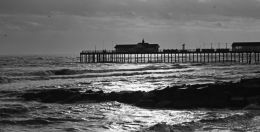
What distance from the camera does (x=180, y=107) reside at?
22938 mm

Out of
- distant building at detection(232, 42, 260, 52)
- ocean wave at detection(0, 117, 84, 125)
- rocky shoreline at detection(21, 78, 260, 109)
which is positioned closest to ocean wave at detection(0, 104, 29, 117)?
ocean wave at detection(0, 117, 84, 125)

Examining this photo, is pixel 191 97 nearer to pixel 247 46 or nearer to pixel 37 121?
pixel 37 121

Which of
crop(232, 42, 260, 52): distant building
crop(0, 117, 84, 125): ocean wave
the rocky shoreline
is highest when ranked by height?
crop(232, 42, 260, 52): distant building

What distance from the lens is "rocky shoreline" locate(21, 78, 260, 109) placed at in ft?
75.6

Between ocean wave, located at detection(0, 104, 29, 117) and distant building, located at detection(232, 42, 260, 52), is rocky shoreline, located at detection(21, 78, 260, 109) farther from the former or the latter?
distant building, located at detection(232, 42, 260, 52)

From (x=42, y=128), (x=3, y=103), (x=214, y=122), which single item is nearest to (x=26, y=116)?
(x=42, y=128)

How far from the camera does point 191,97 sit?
23891 millimetres

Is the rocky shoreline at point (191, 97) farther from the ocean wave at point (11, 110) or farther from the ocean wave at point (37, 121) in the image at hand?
the ocean wave at point (37, 121)

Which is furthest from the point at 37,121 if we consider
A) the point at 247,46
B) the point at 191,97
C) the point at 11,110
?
the point at 247,46

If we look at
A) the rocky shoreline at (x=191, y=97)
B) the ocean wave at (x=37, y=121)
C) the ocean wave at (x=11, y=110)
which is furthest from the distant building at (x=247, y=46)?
the ocean wave at (x=37, y=121)

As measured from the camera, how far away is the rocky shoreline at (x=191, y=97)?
23047 millimetres

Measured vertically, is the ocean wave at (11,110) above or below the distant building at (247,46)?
below

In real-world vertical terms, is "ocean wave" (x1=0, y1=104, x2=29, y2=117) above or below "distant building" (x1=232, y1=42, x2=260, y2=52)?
below

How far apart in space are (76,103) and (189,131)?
1131 centimetres
